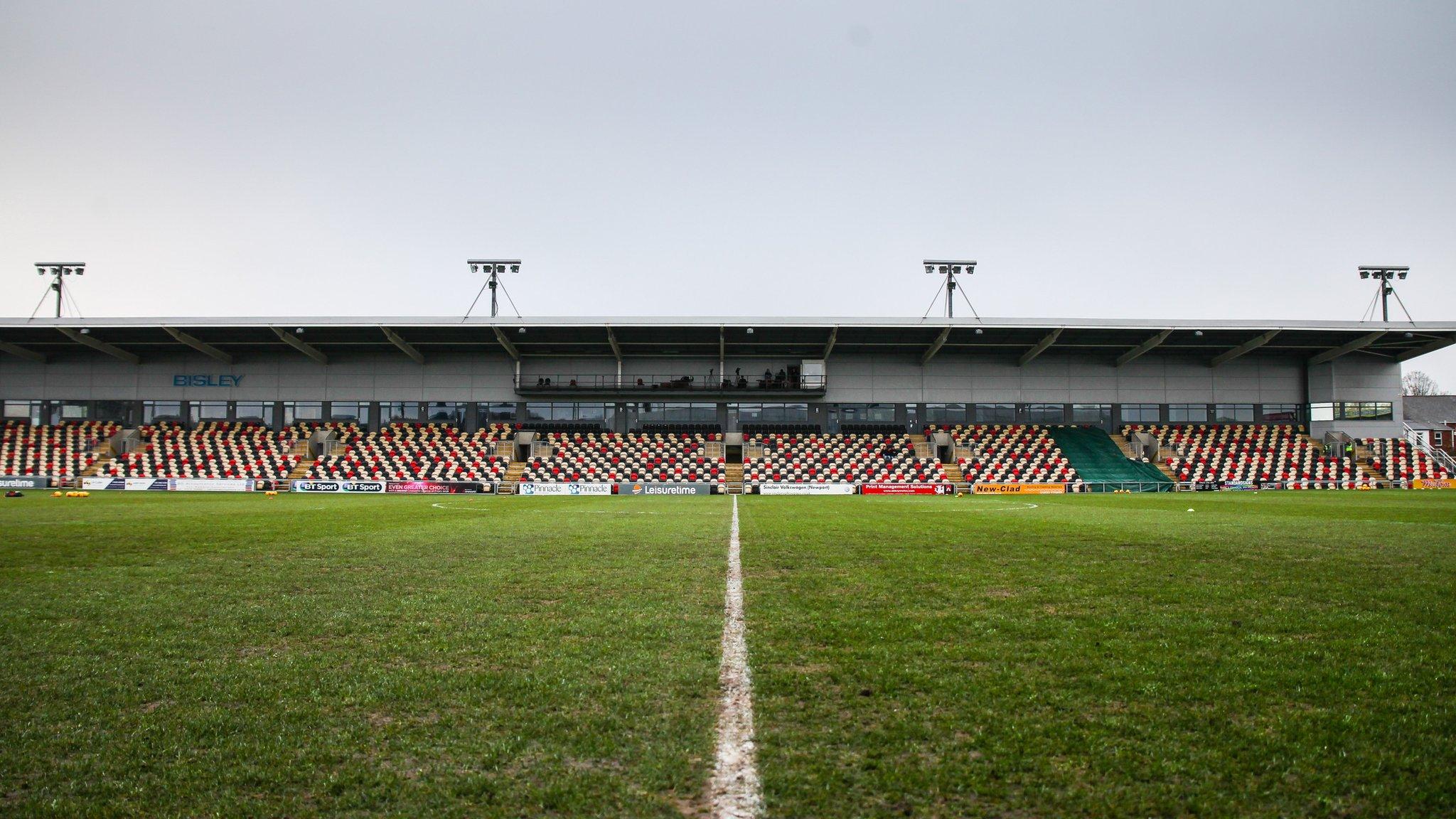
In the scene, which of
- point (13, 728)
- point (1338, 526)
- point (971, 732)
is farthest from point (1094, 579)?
Answer: point (1338, 526)

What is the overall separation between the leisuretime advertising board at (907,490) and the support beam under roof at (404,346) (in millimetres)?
27873

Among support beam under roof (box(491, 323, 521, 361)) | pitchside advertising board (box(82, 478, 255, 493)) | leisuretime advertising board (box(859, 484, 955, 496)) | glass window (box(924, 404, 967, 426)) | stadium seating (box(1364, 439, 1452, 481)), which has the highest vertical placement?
support beam under roof (box(491, 323, 521, 361))

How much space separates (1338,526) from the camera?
1512 cm

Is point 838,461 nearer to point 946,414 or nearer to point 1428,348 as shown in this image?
point 946,414

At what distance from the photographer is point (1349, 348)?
4678 centimetres

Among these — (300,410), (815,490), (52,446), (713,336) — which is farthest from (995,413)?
(52,446)

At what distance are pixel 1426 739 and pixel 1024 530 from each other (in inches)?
452

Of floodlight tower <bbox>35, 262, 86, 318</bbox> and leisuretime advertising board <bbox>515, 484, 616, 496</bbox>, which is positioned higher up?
floodlight tower <bbox>35, 262, 86, 318</bbox>

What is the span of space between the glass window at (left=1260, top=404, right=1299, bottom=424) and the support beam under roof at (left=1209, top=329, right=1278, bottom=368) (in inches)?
163

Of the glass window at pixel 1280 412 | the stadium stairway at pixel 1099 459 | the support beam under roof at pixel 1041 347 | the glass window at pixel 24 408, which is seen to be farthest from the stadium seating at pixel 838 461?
the glass window at pixel 24 408

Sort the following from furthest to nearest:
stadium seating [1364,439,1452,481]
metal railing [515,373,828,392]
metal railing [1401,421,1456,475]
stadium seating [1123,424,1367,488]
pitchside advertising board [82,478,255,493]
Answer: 1. metal railing [515,373,828,392]
2. metal railing [1401,421,1456,475]
3. stadium seating [1123,424,1367,488]
4. stadium seating [1364,439,1452,481]
5. pitchside advertising board [82,478,255,493]

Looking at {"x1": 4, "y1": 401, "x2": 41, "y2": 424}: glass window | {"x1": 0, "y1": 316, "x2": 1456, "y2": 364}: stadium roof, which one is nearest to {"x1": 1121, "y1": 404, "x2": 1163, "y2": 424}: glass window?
{"x1": 0, "y1": 316, "x2": 1456, "y2": 364}: stadium roof

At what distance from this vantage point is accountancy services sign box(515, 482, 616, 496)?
4084 centimetres

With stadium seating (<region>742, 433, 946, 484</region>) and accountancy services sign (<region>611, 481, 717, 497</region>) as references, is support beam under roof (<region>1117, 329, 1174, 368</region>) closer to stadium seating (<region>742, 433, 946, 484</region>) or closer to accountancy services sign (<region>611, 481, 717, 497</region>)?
stadium seating (<region>742, 433, 946, 484</region>)
